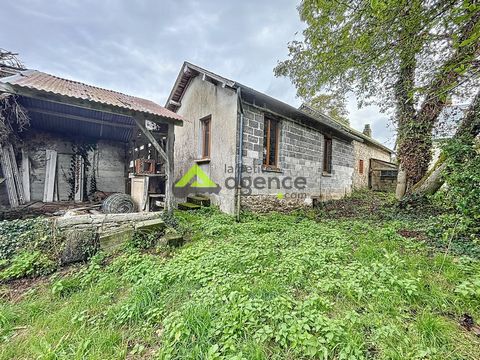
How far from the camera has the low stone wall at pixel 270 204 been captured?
5883 millimetres

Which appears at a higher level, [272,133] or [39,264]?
[272,133]

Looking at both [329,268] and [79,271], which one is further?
[79,271]

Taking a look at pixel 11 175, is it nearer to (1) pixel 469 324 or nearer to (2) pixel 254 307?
(2) pixel 254 307

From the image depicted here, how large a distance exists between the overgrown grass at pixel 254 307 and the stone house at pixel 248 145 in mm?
2812

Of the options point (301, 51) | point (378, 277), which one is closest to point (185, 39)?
point (301, 51)

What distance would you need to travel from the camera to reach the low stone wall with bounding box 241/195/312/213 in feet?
19.3

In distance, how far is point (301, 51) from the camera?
5102mm

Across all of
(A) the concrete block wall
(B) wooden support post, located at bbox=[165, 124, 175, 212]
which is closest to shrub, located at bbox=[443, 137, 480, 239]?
(A) the concrete block wall

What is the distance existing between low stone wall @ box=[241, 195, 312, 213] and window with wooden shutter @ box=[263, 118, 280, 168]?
1.07 metres

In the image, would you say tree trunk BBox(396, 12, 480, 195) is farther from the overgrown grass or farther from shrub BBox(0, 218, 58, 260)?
shrub BBox(0, 218, 58, 260)

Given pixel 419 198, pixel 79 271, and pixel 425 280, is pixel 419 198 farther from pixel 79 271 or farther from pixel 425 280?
pixel 79 271

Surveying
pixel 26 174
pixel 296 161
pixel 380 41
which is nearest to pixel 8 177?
pixel 26 174

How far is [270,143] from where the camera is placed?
6473mm

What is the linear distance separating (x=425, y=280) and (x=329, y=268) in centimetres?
109
